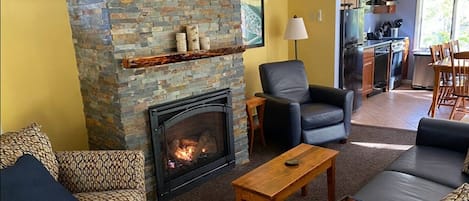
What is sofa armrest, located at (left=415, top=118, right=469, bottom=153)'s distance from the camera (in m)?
2.56

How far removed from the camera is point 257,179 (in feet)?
7.36

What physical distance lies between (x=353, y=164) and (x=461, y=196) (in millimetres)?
2236

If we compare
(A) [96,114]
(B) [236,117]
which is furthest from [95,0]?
(B) [236,117]

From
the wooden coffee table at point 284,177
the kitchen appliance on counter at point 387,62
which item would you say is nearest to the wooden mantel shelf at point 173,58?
the wooden coffee table at point 284,177

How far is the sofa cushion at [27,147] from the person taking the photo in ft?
6.28

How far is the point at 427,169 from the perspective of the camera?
7.56ft

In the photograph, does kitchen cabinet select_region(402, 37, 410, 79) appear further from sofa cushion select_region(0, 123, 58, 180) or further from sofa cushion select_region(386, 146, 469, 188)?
sofa cushion select_region(0, 123, 58, 180)

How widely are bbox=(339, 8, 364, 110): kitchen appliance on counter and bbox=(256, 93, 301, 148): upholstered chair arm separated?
4.68 ft

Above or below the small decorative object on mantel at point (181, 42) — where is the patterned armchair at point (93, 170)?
below

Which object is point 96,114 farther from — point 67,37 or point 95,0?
point 95,0

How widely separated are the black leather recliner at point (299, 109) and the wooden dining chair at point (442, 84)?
1.62 meters

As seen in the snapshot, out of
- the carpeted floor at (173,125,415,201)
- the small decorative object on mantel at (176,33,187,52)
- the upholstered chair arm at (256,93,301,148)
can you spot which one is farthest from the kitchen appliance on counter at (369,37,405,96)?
the small decorative object on mantel at (176,33,187,52)

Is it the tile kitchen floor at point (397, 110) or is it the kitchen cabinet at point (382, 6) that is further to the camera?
the kitchen cabinet at point (382, 6)

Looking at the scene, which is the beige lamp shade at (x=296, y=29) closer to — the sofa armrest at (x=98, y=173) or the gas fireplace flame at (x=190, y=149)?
the gas fireplace flame at (x=190, y=149)
